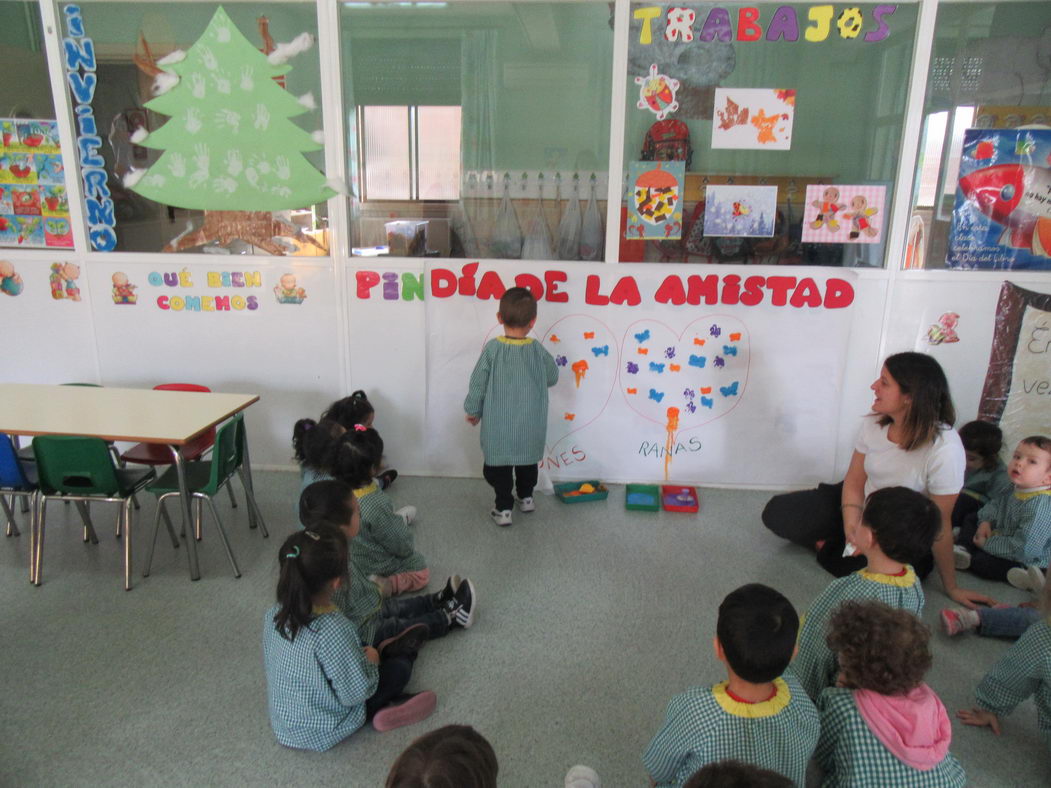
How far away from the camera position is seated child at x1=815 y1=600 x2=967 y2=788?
4.83ft

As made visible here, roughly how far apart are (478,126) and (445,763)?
304cm

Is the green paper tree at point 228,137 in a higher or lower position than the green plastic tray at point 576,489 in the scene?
higher

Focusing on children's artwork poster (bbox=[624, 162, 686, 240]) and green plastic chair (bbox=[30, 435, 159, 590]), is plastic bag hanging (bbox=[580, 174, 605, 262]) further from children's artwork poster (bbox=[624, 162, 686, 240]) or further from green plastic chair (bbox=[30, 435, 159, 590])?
green plastic chair (bbox=[30, 435, 159, 590])

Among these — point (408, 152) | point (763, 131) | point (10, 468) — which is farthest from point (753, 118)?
point (10, 468)

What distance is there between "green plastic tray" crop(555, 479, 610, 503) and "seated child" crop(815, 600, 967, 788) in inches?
78.9

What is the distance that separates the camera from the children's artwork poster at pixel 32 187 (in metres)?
3.60

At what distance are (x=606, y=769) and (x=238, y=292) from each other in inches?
113

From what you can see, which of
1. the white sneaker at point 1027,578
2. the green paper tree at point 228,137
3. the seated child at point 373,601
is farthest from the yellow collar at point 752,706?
the green paper tree at point 228,137

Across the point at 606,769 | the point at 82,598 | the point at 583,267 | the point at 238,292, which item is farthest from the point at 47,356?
the point at 606,769

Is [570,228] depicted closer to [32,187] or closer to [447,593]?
[447,593]

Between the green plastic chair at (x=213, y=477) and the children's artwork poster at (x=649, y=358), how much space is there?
94 centimetres

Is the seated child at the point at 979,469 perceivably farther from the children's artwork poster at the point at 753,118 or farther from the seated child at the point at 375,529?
the seated child at the point at 375,529

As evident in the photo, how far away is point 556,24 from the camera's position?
3381mm

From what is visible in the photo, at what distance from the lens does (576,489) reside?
11.8 feet
